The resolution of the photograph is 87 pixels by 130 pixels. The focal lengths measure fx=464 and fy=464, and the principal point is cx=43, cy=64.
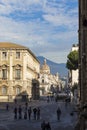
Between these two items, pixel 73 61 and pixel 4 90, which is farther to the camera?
pixel 4 90

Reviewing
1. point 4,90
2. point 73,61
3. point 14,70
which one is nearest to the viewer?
point 73,61

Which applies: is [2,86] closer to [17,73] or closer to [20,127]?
[17,73]

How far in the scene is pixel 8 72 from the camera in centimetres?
9212

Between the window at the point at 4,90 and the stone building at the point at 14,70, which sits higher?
the stone building at the point at 14,70

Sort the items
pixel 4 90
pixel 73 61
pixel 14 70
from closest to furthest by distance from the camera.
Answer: pixel 73 61 → pixel 4 90 → pixel 14 70

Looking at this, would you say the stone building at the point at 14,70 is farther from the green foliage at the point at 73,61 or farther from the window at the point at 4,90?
the green foliage at the point at 73,61

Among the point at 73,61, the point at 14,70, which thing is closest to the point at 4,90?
the point at 14,70

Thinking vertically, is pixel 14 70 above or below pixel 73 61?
below

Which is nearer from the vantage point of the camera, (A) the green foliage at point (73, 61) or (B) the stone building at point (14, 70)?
(A) the green foliage at point (73, 61)

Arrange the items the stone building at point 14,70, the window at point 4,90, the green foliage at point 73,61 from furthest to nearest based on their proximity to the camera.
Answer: the stone building at point 14,70 < the window at point 4,90 < the green foliage at point 73,61

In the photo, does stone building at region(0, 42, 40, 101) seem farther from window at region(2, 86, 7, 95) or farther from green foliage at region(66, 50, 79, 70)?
green foliage at region(66, 50, 79, 70)

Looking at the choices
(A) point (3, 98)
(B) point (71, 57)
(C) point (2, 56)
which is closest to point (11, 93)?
(A) point (3, 98)

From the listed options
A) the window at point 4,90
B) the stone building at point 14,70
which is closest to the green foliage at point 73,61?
the stone building at point 14,70

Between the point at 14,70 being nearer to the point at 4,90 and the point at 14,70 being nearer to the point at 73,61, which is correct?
the point at 4,90
